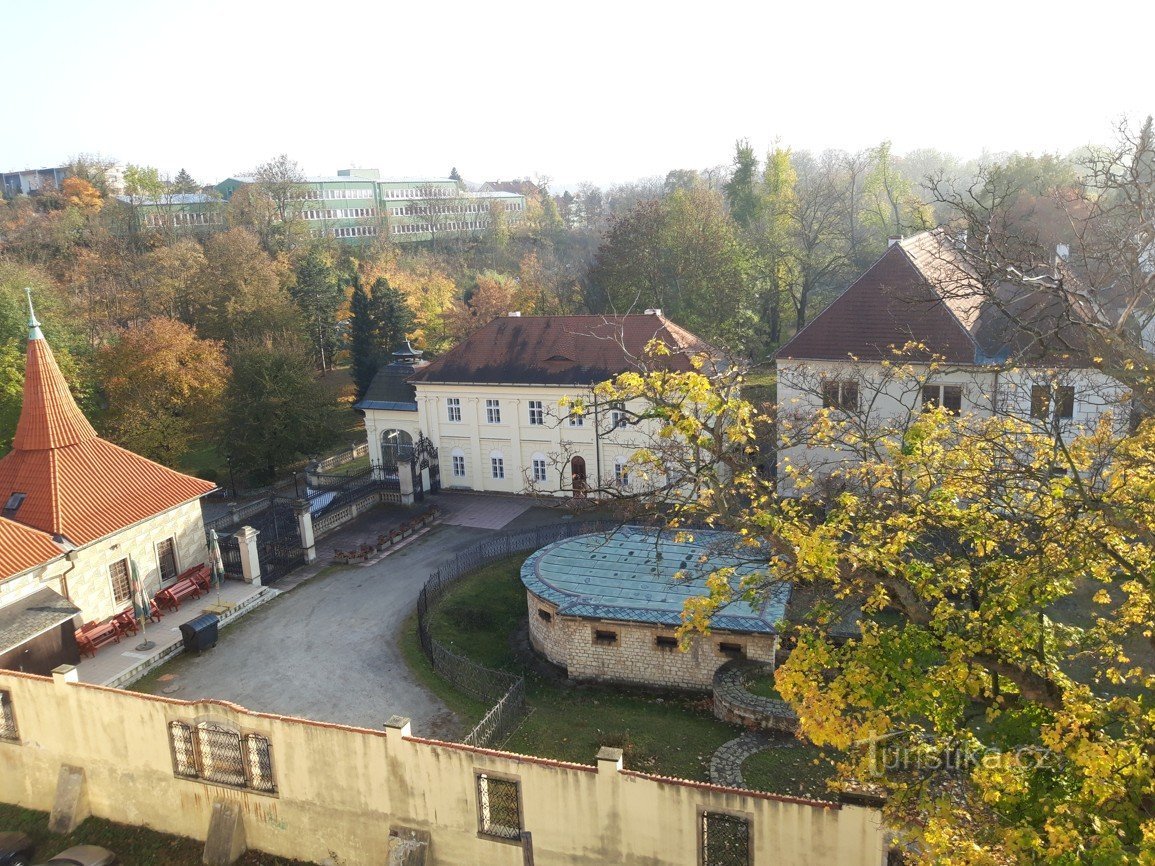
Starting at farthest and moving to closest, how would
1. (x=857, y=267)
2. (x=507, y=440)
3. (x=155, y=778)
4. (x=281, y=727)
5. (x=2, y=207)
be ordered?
(x=2, y=207), (x=857, y=267), (x=507, y=440), (x=155, y=778), (x=281, y=727)

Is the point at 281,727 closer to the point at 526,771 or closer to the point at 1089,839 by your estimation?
the point at 526,771

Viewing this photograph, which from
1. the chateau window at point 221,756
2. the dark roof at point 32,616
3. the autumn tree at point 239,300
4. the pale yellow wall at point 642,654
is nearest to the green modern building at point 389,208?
the autumn tree at point 239,300

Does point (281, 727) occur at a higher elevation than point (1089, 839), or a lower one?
lower

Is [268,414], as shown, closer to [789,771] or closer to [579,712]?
[579,712]

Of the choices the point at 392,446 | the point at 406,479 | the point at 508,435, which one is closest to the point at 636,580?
the point at 508,435

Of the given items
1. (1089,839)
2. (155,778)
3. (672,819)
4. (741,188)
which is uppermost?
(741,188)

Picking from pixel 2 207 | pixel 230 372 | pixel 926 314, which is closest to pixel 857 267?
pixel 926 314

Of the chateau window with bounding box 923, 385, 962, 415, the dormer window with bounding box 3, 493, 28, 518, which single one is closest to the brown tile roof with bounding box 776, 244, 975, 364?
the chateau window with bounding box 923, 385, 962, 415
